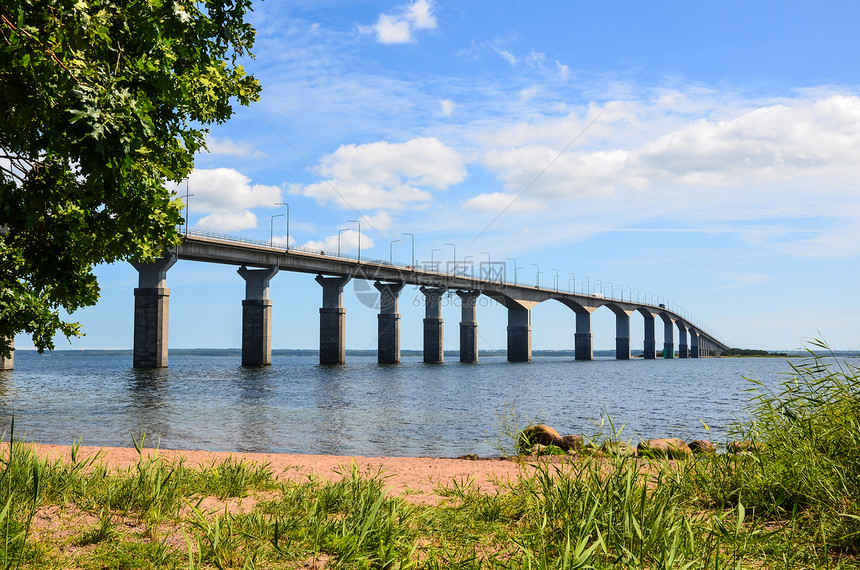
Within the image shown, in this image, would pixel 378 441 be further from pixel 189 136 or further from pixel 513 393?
pixel 513 393

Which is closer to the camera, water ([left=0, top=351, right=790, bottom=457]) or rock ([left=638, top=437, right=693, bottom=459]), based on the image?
rock ([left=638, top=437, right=693, bottom=459])

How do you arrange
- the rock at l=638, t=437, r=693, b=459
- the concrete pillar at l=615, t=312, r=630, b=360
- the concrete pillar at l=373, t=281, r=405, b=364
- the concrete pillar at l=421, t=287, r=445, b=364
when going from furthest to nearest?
the concrete pillar at l=615, t=312, r=630, b=360
the concrete pillar at l=421, t=287, r=445, b=364
the concrete pillar at l=373, t=281, r=405, b=364
the rock at l=638, t=437, r=693, b=459

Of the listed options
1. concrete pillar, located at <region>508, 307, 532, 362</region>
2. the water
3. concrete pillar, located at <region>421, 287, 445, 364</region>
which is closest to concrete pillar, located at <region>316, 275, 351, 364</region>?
concrete pillar, located at <region>421, 287, 445, 364</region>

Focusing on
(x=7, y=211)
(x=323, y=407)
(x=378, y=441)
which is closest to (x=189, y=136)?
(x=7, y=211)

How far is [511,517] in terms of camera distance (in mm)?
6891

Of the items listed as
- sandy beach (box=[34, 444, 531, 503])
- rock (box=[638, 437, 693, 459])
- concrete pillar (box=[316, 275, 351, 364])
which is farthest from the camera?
concrete pillar (box=[316, 275, 351, 364])

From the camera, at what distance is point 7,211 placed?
8.16 metres

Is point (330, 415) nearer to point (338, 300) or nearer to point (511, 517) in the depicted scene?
point (511, 517)

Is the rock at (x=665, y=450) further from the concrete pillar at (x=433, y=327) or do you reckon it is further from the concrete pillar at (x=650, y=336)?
the concrete pillar at (x=650, y=336)

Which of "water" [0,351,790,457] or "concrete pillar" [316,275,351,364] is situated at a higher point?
"concrete pillar" [316,275,351,364]

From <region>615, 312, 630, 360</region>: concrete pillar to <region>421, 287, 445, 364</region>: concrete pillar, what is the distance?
Answer: 64.8 m

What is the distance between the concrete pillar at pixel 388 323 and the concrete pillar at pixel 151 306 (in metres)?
37.9

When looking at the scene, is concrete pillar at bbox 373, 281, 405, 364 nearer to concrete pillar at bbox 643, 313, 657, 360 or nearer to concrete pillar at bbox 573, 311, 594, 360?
concrete pillar at bbox 573, 311, 594, 360

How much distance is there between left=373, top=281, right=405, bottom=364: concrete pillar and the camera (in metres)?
97.0
